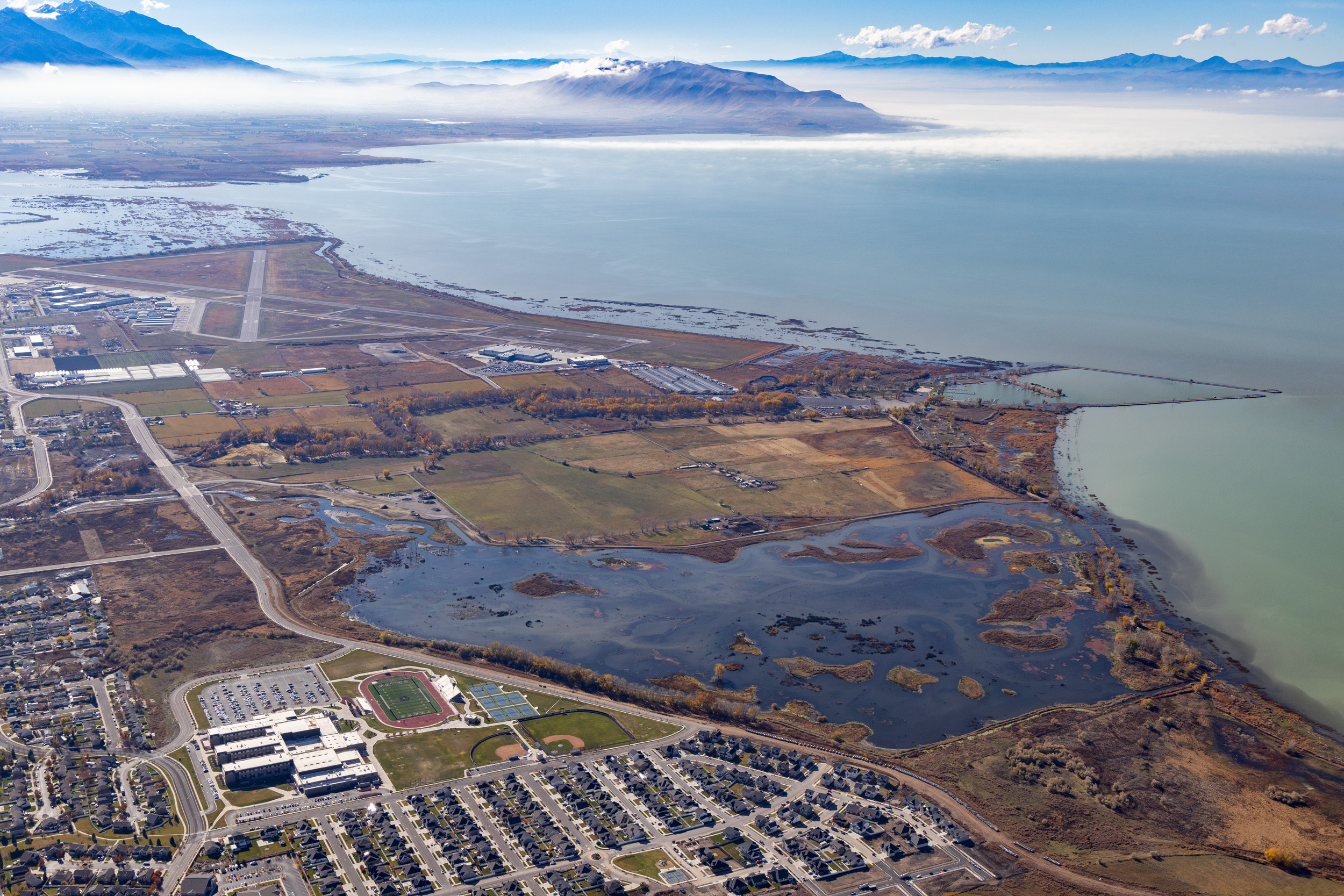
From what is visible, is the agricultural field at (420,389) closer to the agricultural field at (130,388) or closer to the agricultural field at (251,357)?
the agricultural field at (251,357)

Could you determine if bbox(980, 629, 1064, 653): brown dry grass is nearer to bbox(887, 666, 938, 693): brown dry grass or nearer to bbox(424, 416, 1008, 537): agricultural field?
bbox(887, 666, 938, 693): brown dry grass

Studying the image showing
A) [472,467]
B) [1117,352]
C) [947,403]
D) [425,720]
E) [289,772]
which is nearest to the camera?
[289,772]

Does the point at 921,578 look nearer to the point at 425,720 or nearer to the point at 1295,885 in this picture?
the point at 1295,885

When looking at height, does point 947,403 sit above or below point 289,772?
above

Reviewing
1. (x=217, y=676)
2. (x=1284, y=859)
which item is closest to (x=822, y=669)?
(x=1284, y=859)

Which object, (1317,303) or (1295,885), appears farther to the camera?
(1317,303)

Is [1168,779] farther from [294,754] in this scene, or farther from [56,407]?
[56,407]

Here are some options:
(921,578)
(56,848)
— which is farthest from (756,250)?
(56,848)
